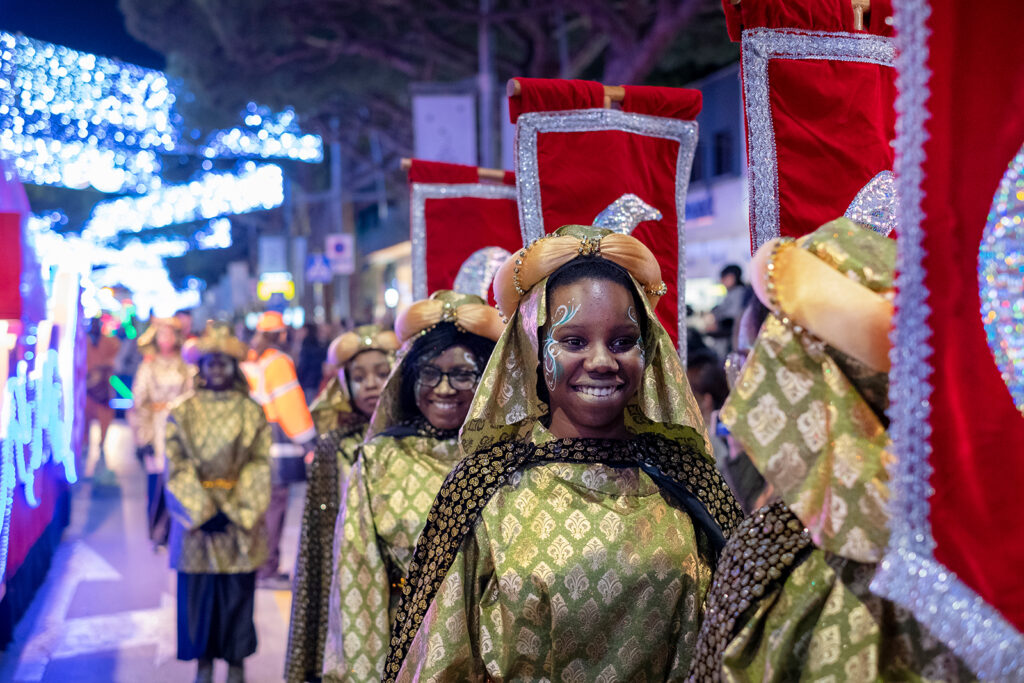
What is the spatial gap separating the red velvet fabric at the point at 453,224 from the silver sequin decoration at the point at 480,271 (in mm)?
235

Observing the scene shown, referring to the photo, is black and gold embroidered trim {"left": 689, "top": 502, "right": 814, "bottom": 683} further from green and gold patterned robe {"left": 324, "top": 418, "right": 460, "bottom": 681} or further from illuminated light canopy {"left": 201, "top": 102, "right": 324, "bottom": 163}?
illuminated light canopy {"left": 201, "top": 102, "right": 324, "bottom": 163}

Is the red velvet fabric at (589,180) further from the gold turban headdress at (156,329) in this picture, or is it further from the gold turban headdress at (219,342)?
the gold turban headdress at (156,329)

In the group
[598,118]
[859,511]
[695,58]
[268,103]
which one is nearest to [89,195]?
[268,103]

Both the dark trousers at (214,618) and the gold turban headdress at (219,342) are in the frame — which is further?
the gold turban headdress at (219,342)

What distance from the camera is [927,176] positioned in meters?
1.33

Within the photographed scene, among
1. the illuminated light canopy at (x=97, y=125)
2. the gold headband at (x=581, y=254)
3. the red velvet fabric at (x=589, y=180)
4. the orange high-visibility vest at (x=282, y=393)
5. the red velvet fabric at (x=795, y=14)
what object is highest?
the illuminated light canopy at (x=97, y=125)

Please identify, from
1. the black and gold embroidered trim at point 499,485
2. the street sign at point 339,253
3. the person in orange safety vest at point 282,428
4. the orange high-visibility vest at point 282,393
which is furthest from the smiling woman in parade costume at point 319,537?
the street sign at point 339,253

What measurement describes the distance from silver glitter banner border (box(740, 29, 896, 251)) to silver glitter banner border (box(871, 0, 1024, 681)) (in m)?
1.21

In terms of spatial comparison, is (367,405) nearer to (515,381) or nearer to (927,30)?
(515,381)

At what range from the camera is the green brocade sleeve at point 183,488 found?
532 cm

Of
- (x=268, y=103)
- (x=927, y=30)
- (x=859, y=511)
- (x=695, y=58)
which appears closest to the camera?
(x=927, y=30)

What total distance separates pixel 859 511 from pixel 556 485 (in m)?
1.01

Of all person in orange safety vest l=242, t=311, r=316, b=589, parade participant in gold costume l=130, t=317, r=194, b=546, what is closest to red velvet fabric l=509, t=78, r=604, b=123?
person in orange safety vest l=242, t=311, r=316, b=589

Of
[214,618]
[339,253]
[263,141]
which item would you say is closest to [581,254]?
[214,618]
